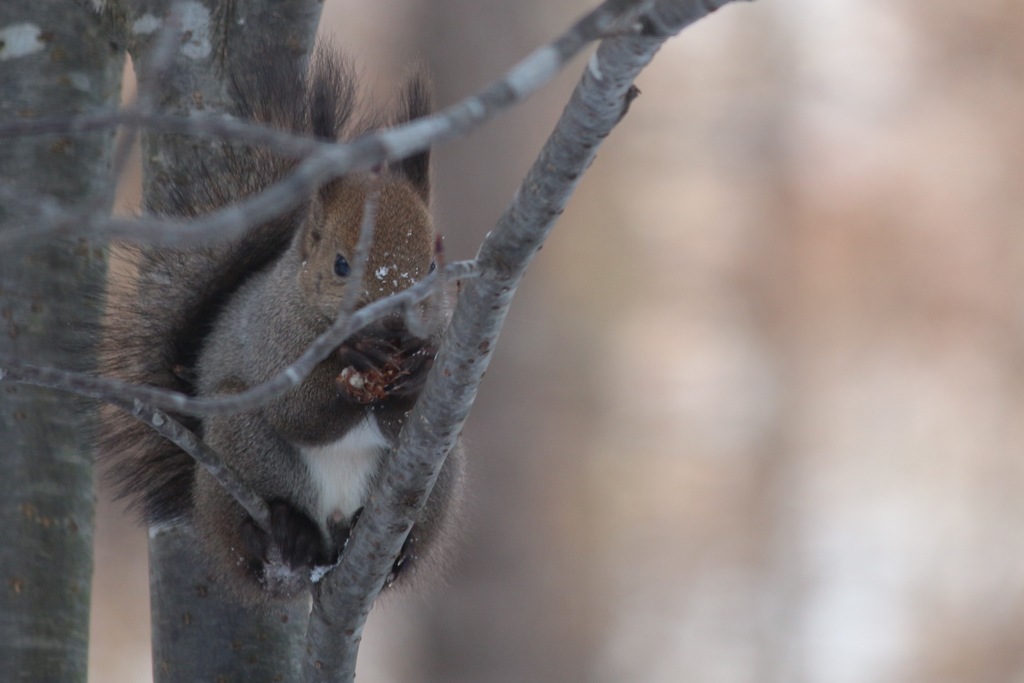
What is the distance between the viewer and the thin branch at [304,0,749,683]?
1041 mm

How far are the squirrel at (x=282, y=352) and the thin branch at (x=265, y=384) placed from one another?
63 cm

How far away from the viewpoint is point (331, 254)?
6.15 feet

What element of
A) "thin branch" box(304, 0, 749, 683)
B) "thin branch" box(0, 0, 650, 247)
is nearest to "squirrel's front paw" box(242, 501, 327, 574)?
"thin branch" box(304, 0, 749, 683)

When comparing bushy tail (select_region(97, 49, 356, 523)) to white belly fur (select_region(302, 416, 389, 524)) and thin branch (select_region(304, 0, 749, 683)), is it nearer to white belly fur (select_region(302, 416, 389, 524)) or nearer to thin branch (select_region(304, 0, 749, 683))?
white belly fur (select_region(302, 416, 389, 524))

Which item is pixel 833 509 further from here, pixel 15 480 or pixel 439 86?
pixel 15 480

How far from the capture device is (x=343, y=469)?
1934 mm

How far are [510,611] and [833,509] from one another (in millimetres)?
2167

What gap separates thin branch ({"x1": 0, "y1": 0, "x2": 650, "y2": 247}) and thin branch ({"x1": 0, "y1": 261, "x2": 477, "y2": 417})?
216 millimetres

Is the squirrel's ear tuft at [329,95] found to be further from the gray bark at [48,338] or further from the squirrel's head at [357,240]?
the gray bark at [48,338]

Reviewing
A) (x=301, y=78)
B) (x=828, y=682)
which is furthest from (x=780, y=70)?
(x=301, y=78)

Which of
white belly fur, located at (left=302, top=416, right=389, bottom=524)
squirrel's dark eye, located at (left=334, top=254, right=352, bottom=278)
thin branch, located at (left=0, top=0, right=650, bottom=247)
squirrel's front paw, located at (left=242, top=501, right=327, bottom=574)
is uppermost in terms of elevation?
squirrel's dark eye, located at (left=334, top=254, right=352, bottom=278)

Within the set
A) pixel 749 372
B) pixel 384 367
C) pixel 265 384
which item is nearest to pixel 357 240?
pixel 384 367

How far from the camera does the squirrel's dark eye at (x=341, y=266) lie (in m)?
1.85

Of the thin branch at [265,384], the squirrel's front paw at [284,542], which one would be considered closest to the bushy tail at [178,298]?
the squirrel's front paw at [284,542]
